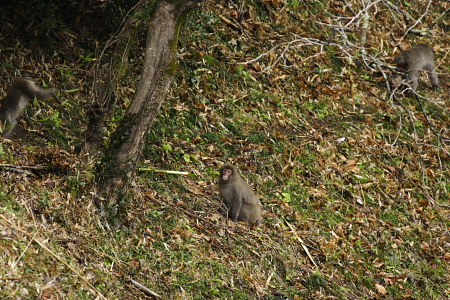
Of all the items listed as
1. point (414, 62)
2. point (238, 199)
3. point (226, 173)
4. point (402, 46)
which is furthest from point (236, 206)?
point (402, 46)

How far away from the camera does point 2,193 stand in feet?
19.9

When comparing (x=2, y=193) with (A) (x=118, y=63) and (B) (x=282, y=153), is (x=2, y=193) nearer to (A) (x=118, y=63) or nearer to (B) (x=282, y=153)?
(A) (x=118, y=63)

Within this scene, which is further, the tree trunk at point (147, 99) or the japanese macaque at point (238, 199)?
the japanese macaque at point (238, 199)

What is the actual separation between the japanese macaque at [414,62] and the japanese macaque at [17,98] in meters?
8.63

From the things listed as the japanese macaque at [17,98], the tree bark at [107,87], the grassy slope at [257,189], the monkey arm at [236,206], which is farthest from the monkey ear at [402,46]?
the japanese macaque at [17,98]

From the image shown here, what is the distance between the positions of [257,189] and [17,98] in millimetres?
3835

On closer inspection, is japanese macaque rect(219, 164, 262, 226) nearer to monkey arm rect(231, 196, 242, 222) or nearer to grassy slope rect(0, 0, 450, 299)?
monkey arm rect(231, 196, 242, 222)

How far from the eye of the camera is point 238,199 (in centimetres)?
823

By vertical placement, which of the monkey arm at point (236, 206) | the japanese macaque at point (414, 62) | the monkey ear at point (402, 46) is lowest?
the monkey arm at point (236, 206)

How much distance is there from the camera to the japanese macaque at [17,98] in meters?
7.42

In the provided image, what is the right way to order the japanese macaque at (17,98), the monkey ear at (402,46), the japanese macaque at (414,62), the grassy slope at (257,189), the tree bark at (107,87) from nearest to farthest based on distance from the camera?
the grassy slope at (257,189)
the tree bark at (107,87)
the japanese macaque at (17,98)
the japanese macaque at (414,62)
the monkey ear at (402,46)

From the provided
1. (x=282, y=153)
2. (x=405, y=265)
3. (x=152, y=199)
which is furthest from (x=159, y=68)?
(x=405, y=265)

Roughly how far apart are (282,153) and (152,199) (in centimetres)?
322

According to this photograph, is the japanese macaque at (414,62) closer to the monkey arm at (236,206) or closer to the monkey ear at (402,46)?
the monkey ear at (402,46)
